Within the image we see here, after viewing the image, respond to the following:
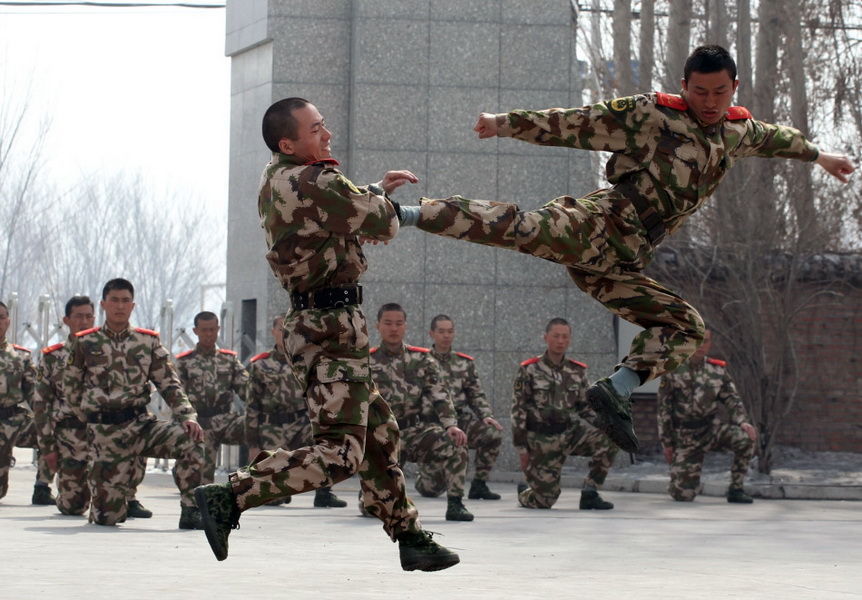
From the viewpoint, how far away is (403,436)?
14000mm

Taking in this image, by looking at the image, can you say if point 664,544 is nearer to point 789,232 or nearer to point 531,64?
point 789,232

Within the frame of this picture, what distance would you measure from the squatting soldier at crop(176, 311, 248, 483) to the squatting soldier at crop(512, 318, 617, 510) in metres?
2.98

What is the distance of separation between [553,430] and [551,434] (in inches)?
1.6

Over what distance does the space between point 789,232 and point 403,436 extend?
6795mm

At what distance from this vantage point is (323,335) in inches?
278

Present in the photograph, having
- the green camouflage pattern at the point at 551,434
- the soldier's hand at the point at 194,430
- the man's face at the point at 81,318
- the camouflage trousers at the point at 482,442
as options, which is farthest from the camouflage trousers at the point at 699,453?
the soldier's hand at the point at 194,430

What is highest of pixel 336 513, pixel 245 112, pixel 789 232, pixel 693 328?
pixel 245 112

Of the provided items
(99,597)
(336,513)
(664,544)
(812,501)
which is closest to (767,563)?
(664,544)

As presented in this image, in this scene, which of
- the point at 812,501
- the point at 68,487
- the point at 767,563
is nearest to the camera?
the point at 767,563

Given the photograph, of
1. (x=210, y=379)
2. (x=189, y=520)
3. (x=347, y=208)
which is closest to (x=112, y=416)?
(x=189, y=520)

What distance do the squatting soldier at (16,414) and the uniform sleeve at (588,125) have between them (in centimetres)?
825

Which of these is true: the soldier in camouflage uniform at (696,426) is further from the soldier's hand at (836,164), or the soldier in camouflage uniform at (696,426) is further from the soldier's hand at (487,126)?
the soldier's hand at (487,126)

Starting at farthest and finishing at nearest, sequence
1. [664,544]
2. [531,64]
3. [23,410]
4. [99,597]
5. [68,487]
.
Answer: [531,64] < [23,410] < [68,487] < [664,544] < [99,597]

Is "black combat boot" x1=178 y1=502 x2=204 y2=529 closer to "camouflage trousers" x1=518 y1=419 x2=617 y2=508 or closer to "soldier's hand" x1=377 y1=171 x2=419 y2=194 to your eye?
"camouflage trousers" x1=518 y1=419 x2=617 y2=508
